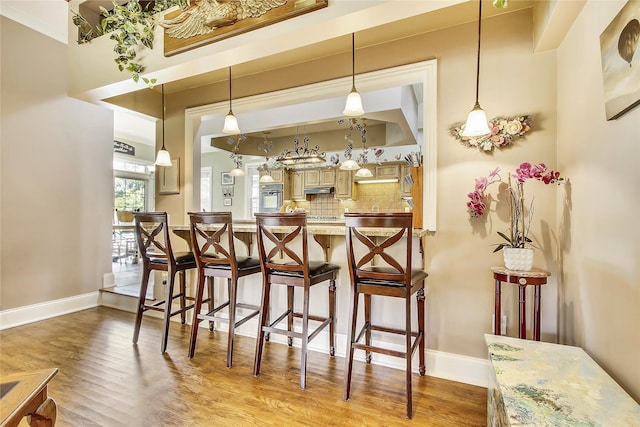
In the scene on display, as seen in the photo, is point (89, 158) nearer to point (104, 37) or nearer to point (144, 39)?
point (104, 37)

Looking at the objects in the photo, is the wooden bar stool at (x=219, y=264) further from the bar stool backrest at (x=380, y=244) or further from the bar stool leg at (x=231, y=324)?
the bar stool backrest at (x=380, y=244)

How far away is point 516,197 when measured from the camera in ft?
6.42

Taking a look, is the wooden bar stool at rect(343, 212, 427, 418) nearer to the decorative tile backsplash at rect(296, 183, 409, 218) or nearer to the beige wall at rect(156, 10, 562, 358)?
the beige wall at rect(156, 10, 562, 358)

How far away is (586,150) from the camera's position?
5.14ft

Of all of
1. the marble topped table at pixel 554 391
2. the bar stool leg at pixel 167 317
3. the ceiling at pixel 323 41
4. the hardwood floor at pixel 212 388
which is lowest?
the hardwood floor at pixel 212 388

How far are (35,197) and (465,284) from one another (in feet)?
14.1

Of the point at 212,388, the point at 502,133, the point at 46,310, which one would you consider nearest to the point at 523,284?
the point at 502,133

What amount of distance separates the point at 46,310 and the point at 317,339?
120 inches

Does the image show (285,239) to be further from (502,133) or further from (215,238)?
(502,133)

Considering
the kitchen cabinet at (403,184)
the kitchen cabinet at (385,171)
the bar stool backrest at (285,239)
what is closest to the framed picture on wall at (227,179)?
the kitchen cabinet at (385,171)

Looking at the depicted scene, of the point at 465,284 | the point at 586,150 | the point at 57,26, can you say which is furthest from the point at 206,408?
the point at 57,26

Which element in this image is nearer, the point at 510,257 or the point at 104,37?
the point at 510,257

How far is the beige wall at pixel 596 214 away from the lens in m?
1.18

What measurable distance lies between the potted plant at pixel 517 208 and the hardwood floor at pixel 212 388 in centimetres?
93
